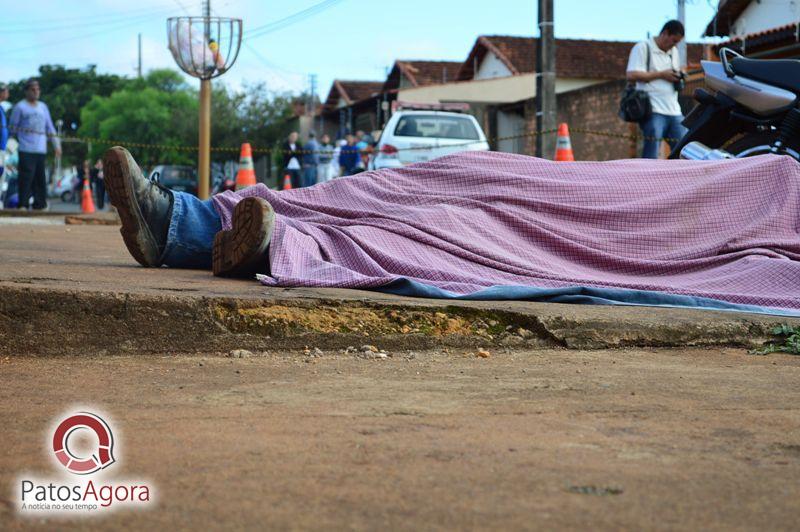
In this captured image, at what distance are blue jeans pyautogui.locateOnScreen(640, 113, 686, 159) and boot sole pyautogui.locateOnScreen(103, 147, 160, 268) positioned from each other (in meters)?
6.03

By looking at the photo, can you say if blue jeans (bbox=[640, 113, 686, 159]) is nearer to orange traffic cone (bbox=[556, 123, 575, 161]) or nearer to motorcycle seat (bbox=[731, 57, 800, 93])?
orange traffic cone (bbox=[556, 123, 575, 161])

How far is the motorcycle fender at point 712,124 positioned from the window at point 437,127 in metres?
8.53

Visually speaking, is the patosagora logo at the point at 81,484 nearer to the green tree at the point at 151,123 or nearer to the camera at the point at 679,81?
the camera at the point at 679,81

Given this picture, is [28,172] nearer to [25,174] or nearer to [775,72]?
[25,174]

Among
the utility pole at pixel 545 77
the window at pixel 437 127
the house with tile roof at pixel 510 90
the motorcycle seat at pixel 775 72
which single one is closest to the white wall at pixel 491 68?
the house with tile roof at pixel 510 90

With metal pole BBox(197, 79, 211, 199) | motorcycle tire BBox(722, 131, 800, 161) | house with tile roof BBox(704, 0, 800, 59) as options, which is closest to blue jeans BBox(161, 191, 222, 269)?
motorcycle tire BBox(722, 131, 800, 161)

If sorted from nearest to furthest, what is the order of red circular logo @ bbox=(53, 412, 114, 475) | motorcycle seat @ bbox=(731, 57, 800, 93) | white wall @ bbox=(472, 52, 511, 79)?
red circular logo @ bbox=(53, 412, 114, 475), motorcycle seat @ bbox=(731, 57, 800, 93), white wall @ bbox=(472, 52, 511, 79)

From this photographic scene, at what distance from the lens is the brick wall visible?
20359 millimetres

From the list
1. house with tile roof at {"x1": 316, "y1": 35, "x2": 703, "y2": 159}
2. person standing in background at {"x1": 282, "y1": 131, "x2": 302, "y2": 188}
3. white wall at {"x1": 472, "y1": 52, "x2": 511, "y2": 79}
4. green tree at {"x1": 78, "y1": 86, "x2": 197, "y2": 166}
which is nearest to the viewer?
person standing in background at {"x1": 282, "y1": 131, "x2": 302, "y2": 188}

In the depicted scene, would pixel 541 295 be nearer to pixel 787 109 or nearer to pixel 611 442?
pixel 611 442

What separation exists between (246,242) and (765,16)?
68.7ft

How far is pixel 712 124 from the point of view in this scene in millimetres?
6406

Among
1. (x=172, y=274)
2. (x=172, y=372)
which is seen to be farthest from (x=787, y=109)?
(x=172, y=372)

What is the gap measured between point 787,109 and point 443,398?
4010mm
